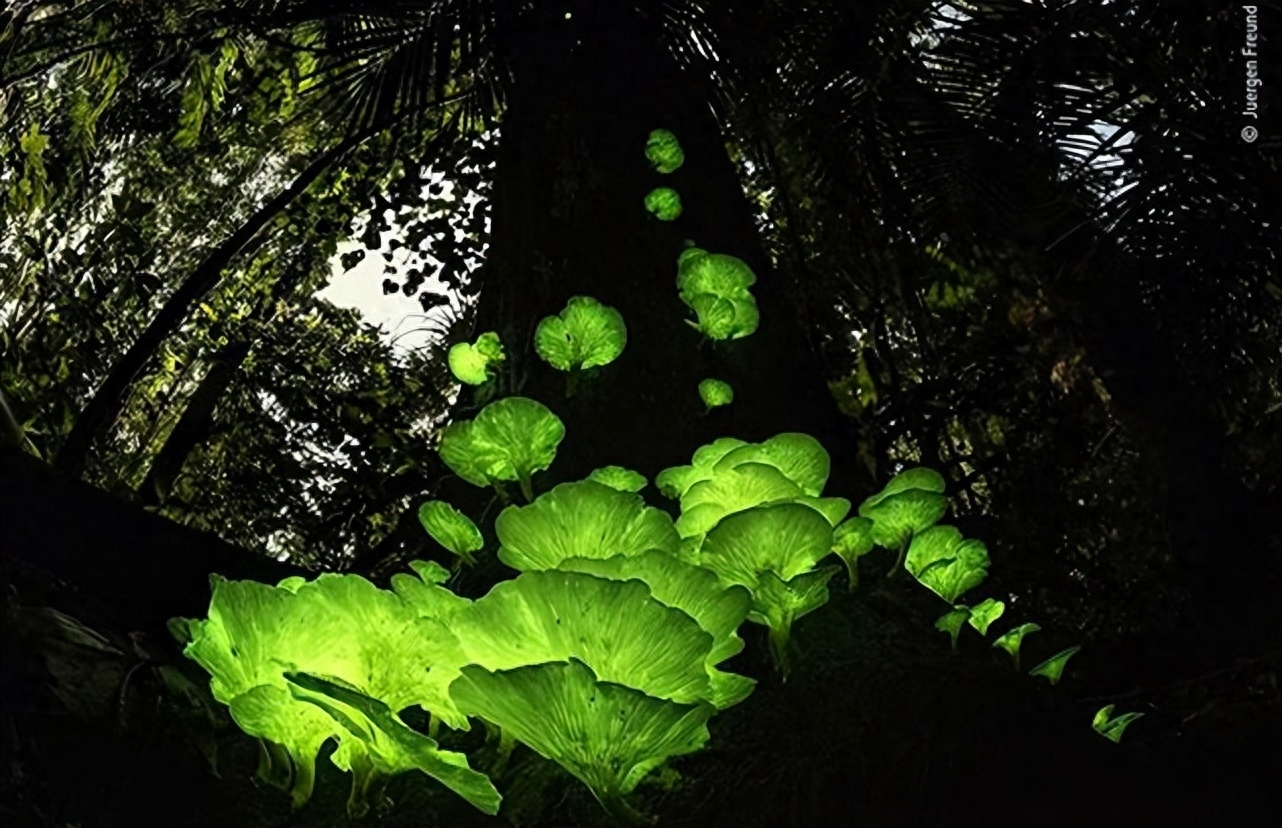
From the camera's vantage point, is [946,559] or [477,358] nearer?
[946,559]

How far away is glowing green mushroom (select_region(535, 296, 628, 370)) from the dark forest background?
52 millimetres

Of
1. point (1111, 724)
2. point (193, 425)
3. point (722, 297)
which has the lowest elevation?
point (193, 425)

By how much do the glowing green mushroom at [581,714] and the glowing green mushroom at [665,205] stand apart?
1.17m

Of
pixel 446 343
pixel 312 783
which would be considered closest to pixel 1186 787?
pixel 312 783

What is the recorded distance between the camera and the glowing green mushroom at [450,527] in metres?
1.16

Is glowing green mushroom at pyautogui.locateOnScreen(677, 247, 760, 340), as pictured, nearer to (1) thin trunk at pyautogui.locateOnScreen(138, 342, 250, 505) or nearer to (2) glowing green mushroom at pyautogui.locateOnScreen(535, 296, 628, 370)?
(2) glowing green mushroom at pyautogui.locateOnScreen(535, 296, 628, 370)

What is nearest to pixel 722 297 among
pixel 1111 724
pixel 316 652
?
pixel 1111 724

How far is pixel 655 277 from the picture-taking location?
1.69 meters

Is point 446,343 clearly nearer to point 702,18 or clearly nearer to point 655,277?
point 702,18

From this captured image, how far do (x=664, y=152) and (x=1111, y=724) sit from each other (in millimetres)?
1221

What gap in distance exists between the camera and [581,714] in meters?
0.65

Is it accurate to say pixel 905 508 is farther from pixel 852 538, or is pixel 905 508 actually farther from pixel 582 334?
pixel 582 334

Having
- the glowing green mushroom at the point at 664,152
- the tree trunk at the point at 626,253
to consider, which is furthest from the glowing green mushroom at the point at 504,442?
the glowing green mushroom at the point at 664,152

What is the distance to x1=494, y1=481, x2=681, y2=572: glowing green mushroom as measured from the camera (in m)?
0.85
